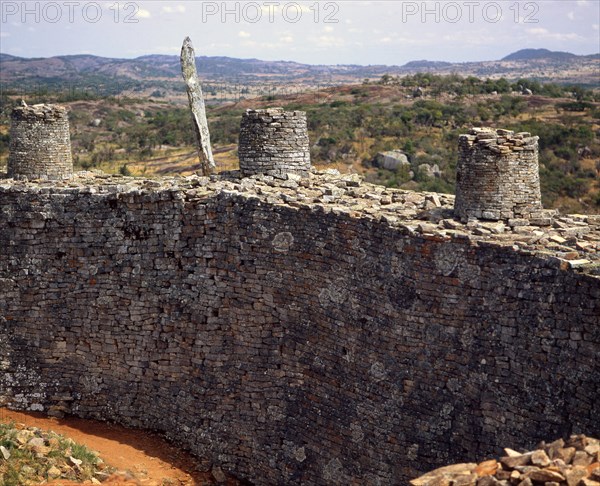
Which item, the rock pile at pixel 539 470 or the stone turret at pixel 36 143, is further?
the stone turret at pixel 36 143

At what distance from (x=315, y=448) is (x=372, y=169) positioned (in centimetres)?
1984

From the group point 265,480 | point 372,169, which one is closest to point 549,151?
point 372,169

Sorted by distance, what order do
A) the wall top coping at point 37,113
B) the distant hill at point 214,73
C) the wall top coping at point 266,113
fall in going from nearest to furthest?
1. the wall top coping at point 266,113
2. the wall top coping at point 37,113
3. the distant hill at point 214,73

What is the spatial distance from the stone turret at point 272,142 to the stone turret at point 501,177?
355 centimetres

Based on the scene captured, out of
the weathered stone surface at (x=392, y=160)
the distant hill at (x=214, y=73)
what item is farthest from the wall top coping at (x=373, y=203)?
the distant hill at (x=214, y=73)

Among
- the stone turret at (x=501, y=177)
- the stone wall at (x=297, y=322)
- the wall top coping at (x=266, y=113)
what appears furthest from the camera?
the wall top coping at (x=266, y=113)

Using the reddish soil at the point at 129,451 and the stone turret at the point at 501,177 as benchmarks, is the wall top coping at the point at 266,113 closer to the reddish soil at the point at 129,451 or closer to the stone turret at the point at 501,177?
the stone turret at the point at 501,177

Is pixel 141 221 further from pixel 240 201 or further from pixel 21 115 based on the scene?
pixel 21 115

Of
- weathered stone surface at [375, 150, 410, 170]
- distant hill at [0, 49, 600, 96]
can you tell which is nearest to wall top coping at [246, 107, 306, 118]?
weathered stone surface at [375, 150, 410, 170]

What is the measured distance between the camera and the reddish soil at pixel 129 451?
11.1 metres

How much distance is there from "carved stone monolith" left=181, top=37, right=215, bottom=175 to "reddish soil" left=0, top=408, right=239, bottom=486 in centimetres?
517

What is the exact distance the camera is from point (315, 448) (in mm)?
10633

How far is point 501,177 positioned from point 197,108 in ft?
23.5

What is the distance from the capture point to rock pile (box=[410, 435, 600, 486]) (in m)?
5.90
